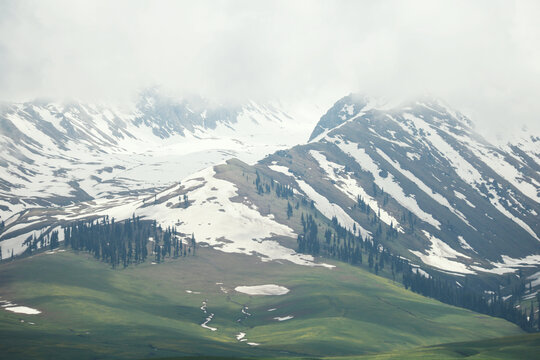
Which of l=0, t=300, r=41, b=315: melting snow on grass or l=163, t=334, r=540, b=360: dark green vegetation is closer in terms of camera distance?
l=163, t=334, r=540, b=360: dark green vegetation

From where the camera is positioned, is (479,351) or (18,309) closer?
(479,351)

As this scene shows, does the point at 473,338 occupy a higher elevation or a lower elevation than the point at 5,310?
lower

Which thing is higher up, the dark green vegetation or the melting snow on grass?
the melting snow on grass

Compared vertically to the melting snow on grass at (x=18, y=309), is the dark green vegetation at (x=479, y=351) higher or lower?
lower

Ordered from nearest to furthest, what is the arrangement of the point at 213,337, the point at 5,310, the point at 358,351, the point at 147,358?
the point at 147,358 < the point at 358,351 < the point at 213,337 < the point at 5,310

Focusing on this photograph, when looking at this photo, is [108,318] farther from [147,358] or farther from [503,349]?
[503,349]

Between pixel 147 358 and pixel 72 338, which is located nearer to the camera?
pixel 147 358

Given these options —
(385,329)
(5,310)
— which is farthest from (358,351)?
(5,310)

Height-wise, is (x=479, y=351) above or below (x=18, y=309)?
below

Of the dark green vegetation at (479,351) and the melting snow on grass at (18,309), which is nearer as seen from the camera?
the dark green vegetation at (479,351)

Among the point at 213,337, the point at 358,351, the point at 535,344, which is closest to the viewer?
the point at 535,344
